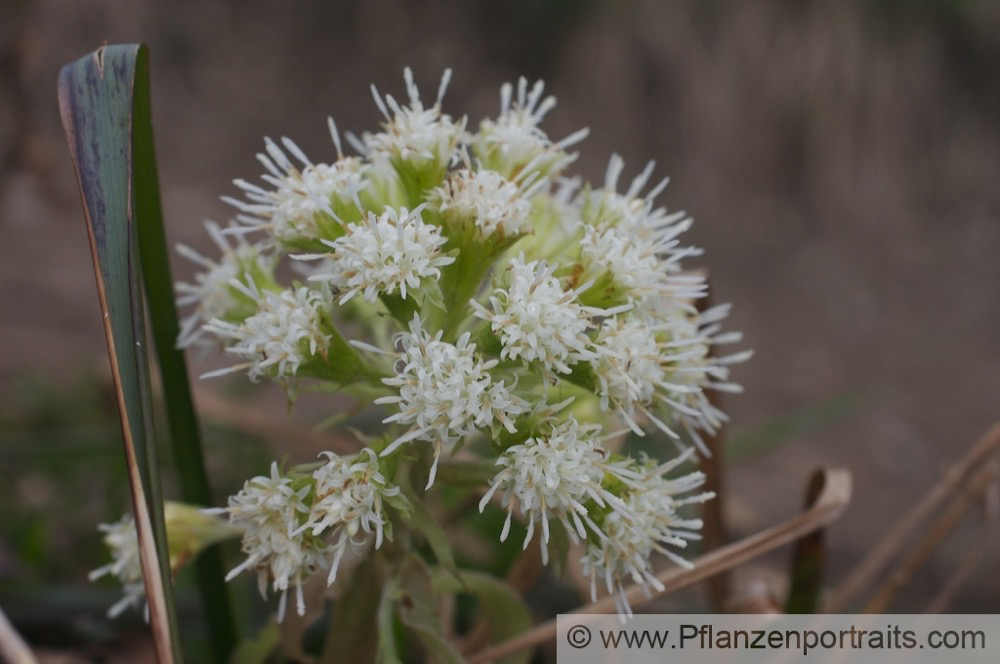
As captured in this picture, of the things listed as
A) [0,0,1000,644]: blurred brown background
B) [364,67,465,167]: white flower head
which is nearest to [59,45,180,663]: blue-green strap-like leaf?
[364,67,465,167]: white flower head

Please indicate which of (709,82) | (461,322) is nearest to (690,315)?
(461,322)

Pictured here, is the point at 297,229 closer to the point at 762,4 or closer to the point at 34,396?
the point at 34,396

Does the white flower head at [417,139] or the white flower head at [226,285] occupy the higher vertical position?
the white flower head at [417,139]

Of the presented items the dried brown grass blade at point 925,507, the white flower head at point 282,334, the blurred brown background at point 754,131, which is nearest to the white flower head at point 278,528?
the white flower head at point 282,334

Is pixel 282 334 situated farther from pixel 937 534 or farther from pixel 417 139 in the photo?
pixel 937 534

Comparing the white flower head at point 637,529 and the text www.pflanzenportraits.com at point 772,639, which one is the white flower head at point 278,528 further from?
the text www.pflanzenportraits.com at point 772,639

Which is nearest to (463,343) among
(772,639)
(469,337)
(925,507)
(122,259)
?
(469,337)

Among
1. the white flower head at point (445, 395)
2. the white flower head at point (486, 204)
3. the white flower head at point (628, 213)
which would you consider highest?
the white flower head at point (628, 213)
